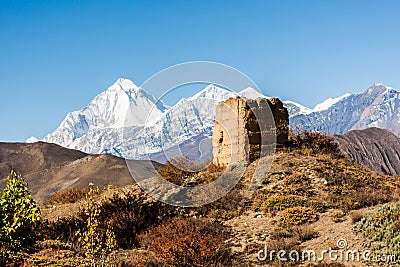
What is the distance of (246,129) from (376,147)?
51.9 meters

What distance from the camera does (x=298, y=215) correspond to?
14.9 m

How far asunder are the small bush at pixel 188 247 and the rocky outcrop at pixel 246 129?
6959mm

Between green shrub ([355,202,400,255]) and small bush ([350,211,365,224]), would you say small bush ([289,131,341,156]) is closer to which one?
small bush ([350,211,365,224])

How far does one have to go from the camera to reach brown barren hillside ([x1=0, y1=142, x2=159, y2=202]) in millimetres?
59844

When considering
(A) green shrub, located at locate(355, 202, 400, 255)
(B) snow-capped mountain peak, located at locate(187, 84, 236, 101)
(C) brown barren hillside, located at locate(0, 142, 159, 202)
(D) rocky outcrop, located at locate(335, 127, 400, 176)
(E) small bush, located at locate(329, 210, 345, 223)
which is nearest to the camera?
(A) green shrub, located at locate(355, 202, 400, 255)

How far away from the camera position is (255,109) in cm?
2106

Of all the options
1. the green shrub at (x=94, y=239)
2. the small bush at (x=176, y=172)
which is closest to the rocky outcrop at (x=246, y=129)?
the small bush at (x=176, y=172)

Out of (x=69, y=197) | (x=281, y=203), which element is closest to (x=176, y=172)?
(x=69, y=197)

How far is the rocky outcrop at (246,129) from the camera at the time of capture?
2033cm

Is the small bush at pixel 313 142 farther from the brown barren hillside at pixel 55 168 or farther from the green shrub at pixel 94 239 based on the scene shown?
the brown barren hillside at pixel 55 168

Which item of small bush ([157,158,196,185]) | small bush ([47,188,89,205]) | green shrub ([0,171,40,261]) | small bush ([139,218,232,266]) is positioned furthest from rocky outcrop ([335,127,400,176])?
green shrub ([0,171,40,261])

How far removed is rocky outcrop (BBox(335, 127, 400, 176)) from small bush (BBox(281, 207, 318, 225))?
46.2m

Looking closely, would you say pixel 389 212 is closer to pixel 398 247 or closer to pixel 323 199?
pixel 398 247

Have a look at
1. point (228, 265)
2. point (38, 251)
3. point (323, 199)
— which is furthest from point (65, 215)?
point (323, 199)
